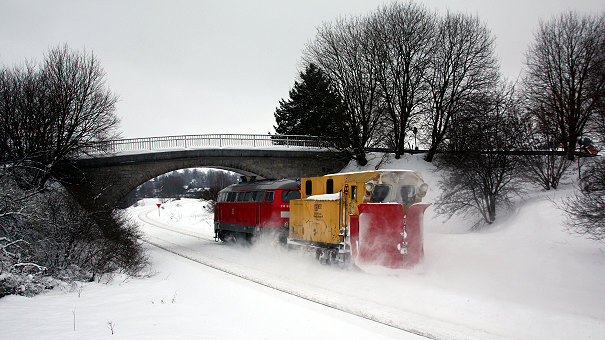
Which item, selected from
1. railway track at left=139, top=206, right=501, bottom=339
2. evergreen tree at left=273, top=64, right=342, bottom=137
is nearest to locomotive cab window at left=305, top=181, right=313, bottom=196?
railway track at left=139, top=206, right=501, bottom=339

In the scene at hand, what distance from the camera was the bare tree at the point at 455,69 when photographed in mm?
30953

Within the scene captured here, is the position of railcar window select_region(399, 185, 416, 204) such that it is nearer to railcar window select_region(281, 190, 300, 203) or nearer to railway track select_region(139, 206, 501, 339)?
railway track select_region(139, 206, 501, 339)

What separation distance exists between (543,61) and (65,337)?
3259 centimetres

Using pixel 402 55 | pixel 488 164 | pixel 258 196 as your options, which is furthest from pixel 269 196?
pixel 402 55

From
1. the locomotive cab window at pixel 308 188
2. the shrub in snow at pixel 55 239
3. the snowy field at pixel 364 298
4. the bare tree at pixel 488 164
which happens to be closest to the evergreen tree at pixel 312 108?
the bare tree at pixel 488 164

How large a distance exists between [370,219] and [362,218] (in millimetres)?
237

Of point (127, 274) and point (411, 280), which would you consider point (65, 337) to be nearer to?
point (127, 274)

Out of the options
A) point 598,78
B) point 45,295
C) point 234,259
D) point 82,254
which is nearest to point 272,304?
point 45,295

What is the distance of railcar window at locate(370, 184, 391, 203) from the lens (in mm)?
12398

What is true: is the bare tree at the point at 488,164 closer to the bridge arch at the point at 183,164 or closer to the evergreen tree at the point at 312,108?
the bridge arch at the point at 183,164

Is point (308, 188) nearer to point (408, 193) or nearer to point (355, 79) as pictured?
point (408, 193)

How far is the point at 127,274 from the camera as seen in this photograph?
41.7ft

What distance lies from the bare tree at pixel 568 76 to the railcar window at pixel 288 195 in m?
17.6

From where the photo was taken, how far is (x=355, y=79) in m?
33.4
